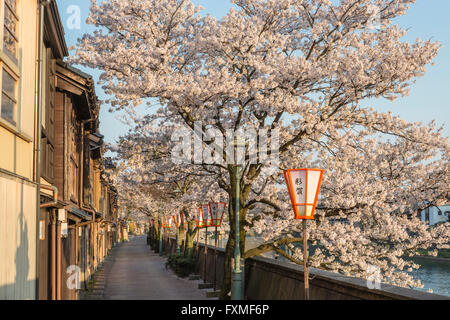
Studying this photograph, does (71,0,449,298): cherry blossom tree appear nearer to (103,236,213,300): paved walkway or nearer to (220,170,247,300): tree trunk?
(220,170,247,300): tree trunk

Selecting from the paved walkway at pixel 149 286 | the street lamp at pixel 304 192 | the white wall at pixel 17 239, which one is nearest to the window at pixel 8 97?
the white wall at pixel 17 239

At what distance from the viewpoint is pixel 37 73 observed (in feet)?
32.9

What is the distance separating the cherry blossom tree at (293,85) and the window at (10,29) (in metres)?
6.47

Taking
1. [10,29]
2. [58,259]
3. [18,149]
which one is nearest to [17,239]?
[18,149]

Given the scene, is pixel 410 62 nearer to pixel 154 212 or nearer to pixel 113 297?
pixel 113 297

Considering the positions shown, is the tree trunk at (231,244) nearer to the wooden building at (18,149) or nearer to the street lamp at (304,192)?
the street lamp at (304,192)

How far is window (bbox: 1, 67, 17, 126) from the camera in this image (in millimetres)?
7805

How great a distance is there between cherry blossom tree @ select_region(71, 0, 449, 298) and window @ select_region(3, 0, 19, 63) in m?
6.47

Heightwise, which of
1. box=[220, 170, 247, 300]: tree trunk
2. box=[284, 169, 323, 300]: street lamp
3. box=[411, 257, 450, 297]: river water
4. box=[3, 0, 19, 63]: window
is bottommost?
box=[411, 257, 450, 297]: river water

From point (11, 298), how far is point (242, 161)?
9.50m

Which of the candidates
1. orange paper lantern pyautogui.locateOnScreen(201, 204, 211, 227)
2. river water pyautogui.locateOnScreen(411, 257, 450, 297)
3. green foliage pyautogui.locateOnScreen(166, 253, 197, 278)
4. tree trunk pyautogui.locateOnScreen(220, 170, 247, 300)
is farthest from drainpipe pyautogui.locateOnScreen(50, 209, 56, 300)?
river water pyautogui.locateOnScreen(411, 257, 450, 297)

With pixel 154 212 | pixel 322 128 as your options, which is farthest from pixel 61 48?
pixel 154 212

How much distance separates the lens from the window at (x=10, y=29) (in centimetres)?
802

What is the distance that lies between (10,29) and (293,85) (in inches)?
397
